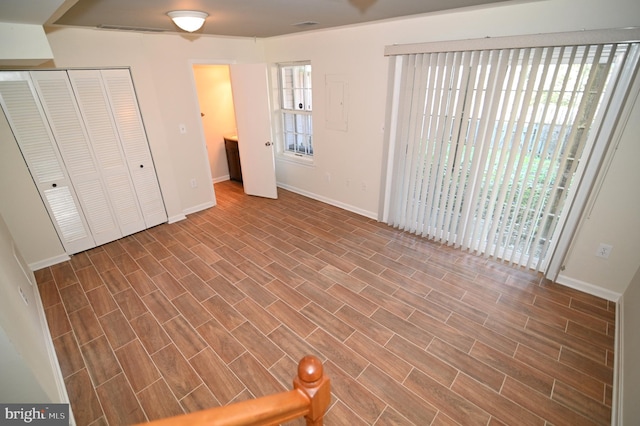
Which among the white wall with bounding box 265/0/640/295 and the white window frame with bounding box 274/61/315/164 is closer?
the white wall with bounding box 265/0/640/295

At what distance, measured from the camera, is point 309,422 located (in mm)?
978

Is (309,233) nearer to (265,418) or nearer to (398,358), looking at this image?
(398,358)

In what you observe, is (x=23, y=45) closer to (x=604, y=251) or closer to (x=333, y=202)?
(x=333, y=202)

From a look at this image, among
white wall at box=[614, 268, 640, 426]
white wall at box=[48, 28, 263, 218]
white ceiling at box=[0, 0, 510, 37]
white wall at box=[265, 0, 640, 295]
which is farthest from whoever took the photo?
white wall at box=[48, 28, 263, 218]

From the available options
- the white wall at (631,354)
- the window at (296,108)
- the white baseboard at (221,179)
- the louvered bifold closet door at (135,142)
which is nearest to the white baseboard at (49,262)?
the louvered bifold closet door at (135,142)

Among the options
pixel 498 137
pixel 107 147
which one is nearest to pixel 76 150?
pixel 107 147

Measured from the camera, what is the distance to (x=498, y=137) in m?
2.62

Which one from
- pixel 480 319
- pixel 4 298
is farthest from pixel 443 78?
pixel 4 298

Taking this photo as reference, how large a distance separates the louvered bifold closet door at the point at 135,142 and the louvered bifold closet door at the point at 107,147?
56 mm

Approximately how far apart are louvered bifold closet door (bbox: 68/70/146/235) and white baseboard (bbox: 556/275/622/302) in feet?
16.0

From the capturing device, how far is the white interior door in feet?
13.5

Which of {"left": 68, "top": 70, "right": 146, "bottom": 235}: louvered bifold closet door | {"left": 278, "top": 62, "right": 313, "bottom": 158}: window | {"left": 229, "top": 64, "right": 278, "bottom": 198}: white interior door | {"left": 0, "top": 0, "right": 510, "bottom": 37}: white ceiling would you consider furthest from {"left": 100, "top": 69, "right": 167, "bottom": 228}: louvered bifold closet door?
{"left": 278, "top": 62, "right": 313, "bottom": 158}: window

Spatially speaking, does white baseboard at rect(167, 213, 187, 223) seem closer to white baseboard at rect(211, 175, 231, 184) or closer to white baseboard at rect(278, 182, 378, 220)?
white baseboard at rect(211, 175, 231, 184)

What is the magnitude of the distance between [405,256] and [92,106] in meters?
3.87
